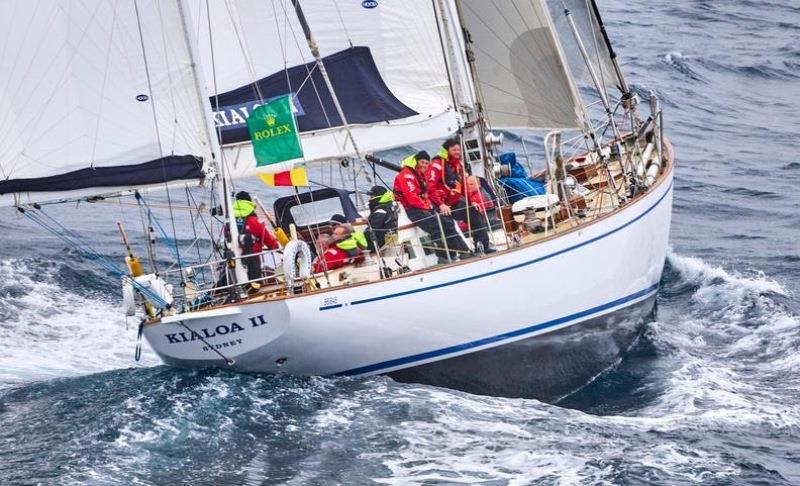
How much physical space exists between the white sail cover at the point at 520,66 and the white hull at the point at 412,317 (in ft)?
9.08

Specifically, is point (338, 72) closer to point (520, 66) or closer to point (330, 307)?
point (520, 66)

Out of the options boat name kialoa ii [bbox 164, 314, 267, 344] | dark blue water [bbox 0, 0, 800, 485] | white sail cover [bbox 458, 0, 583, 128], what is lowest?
dark blue water [bbox 0, 0, 800, 485]

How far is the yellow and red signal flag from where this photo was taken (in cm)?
1702

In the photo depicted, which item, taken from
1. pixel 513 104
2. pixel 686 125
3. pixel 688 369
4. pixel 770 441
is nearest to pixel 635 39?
pixel 686 125

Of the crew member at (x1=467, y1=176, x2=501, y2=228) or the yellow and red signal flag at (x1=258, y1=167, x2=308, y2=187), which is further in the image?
the crew member at (x1=467, y1=176, x2=501, y2=228)

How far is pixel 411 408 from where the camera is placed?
50.1ft

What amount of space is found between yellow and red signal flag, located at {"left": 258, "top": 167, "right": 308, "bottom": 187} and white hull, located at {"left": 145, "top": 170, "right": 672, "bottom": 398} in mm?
2104

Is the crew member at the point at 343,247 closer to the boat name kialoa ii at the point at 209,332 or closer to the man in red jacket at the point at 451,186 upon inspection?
the man in red jacket at the point at 451,186

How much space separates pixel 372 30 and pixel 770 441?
7.92m

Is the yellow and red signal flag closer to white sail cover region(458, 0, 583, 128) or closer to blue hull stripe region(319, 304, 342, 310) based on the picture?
blue hull stripe region(319, 304, 342, 310)

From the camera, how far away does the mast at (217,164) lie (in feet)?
50.8

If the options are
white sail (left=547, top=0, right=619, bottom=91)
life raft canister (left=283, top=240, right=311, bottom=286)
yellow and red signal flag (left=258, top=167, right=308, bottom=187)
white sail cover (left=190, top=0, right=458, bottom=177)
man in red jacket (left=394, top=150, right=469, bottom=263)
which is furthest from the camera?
white sail (left=547, top=0, right=619, bottom=91)

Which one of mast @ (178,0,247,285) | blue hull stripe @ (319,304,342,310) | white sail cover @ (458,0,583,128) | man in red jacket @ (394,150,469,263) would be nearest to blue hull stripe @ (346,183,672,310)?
blue hull stripe @ (319,304,342,310)

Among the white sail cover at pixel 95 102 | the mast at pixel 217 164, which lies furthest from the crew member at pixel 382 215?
the white sail cover at pixel 95 102
